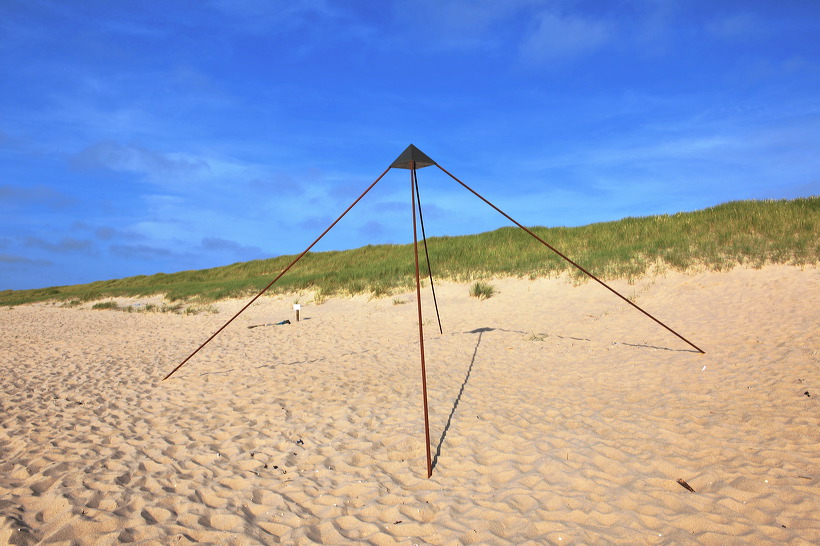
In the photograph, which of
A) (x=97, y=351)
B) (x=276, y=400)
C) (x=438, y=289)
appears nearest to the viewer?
(x=276, y=400)

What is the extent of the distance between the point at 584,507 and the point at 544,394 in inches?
133

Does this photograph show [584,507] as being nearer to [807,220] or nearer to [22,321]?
[807,220]

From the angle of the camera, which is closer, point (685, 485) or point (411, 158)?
point (685, 485)

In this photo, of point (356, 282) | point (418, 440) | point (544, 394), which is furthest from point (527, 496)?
point (356, 282)

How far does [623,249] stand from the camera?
17062 mm

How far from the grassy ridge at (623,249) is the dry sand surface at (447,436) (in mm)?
2266

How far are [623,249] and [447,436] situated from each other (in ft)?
45.3

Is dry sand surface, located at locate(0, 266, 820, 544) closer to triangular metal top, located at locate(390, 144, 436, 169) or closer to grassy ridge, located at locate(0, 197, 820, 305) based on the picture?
grassy ridge, located at locate(0, 197, 820, 305)

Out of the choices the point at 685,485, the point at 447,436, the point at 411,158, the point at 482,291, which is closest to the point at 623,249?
the point at 482,291

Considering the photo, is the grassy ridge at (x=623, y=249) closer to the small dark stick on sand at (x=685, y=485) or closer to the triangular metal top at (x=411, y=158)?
the triangular metal top at (x=411, y=158)

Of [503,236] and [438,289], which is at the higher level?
[503,236]

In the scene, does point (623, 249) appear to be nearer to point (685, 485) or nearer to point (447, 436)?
point (447, 436)

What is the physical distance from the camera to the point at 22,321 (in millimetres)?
20109

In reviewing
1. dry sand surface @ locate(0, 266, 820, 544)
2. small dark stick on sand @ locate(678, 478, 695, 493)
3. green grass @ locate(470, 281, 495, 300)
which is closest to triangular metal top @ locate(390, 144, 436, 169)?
dry sand surface @ locate(0, 266, 820, 544)
